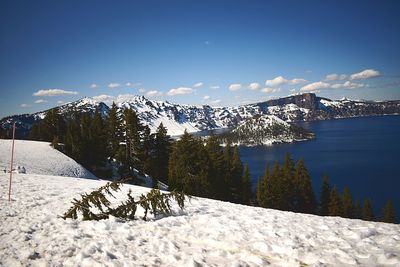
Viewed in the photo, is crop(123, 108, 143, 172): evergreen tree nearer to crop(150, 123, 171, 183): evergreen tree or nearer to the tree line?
the tree line

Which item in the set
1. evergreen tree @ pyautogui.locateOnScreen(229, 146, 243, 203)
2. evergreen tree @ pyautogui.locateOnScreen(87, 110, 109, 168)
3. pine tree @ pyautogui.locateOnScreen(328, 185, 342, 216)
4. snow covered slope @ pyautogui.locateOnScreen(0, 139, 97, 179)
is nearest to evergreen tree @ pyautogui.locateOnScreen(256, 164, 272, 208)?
evergreen tree @ pyautogui.locateOnScreen(229, 146, 243, 203)

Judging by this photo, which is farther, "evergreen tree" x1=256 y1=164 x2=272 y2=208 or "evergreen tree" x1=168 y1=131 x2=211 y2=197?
"evergreen tree" x1=256 y1=164 x2=272 y2=208

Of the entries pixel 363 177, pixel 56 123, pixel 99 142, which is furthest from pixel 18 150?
pixel 363 177

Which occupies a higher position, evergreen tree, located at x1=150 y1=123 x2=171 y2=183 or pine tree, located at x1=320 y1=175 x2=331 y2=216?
evergreen tree, located at x1=150 y1=123 x2=171 y2=183

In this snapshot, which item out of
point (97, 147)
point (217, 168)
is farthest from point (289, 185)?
point (97, 147)

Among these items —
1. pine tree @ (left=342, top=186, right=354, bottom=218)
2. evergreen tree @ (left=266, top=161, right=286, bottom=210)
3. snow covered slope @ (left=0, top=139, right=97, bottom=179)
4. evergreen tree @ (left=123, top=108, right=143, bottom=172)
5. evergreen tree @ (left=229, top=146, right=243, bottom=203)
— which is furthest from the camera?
pine tree @ (left=342, top=186, right=354, bottom=218)

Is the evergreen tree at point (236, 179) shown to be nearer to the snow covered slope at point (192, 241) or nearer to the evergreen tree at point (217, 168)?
the evergreen tree at point (217, 168)

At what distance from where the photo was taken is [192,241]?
7887 millimetres

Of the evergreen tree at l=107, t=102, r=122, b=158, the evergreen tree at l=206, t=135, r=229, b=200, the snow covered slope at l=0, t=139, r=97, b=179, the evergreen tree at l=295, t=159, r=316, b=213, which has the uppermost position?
the evergreen tree at l=107, t=102, r=122, b=158

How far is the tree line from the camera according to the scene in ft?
102

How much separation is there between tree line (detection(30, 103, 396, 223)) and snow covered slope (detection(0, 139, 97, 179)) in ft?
13.9

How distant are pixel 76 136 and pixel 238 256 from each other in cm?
3913

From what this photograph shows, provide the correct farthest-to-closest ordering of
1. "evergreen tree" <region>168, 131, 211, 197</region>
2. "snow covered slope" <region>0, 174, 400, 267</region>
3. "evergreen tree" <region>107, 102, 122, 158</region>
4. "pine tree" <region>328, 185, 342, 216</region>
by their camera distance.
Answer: "pine tree" <region>328, 185, 342, 216</region>, "evergreen tree" <region>107, 102, 122, 158</region>, "evergreen tree" <region>168, 131, 211, 197</region>, "snow covered slope" <region>0, 174, 400, 267</region>

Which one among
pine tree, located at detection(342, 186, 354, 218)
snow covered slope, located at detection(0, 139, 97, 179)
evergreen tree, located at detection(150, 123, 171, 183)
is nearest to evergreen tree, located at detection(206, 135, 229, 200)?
evergreen tree, located at detection(150, 123, 171, 183)
